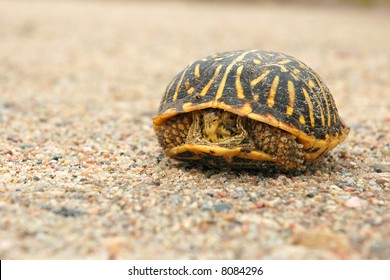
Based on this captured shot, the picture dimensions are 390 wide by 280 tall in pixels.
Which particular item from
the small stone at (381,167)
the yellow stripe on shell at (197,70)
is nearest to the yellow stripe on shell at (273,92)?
the yellow stripe on shell at (197,70)

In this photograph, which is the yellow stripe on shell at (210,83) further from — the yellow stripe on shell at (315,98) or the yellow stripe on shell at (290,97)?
the yellow stripe on shell at (315,98)

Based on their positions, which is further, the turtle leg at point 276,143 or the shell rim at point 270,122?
the turtle leg at point 276,143

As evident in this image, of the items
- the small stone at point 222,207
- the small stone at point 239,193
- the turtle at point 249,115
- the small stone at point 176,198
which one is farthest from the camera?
the turtle at point 249,115

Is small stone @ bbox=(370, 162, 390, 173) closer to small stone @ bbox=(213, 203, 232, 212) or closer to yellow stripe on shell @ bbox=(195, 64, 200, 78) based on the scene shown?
small stone @ bbox=(213, 203, 232, 212)

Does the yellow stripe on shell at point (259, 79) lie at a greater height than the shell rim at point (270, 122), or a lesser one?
greater

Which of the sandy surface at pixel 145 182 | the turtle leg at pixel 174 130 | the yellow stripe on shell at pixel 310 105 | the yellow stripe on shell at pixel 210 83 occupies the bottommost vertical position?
the sandy surface at pixel 145 182

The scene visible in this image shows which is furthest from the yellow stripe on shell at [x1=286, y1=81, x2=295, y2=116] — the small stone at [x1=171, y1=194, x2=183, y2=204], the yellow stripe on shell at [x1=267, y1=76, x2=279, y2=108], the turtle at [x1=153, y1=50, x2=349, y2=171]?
the small stone at [x1=171, y1=194, x2=183, y2=204]

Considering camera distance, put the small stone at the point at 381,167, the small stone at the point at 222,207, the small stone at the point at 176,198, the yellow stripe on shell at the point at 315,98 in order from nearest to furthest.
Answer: the small stone at the point at 222,207 < the small stone at the point at 176,198 < the yellow stripe on shell at the point at 315,98 < the small stone at the point at 381,167
